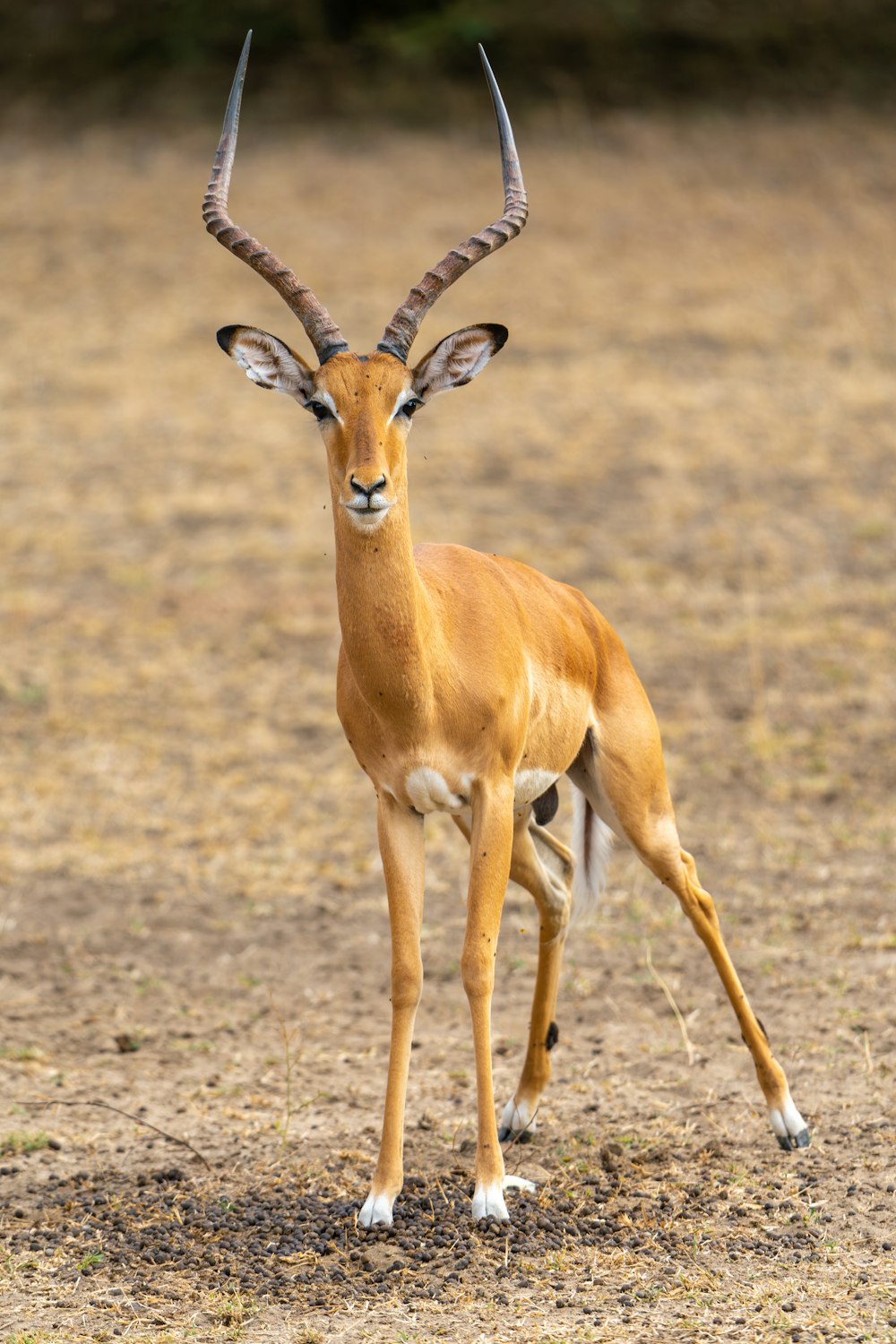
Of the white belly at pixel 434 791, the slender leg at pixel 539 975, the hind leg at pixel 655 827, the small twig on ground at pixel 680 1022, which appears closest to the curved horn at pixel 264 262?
the white belly at pixel 434 791

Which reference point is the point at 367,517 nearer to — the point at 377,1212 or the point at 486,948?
the point at 486,948

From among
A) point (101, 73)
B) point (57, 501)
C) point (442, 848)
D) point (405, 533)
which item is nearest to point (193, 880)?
point (442, 848)

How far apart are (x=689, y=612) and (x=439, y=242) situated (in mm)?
9620

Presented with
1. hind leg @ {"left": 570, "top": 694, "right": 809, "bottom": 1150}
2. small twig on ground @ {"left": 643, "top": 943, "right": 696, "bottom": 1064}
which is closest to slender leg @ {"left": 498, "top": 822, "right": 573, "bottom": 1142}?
hind leg @ {"left": 570, "top": 694, "right": 809, "bottom": 1150}

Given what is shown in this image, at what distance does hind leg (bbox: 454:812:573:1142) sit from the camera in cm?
627

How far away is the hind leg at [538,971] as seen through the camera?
6.27 metres

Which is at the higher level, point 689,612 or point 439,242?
point 439,242

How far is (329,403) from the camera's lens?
5203mm

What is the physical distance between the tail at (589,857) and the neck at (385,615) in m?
1.58

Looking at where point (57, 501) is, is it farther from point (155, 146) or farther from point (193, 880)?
point (155, 146)

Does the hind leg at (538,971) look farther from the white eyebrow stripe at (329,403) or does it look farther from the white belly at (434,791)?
the white eyebrow stripe at (329,403)

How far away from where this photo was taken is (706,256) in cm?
2052

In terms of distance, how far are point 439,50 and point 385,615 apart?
21.2 meters

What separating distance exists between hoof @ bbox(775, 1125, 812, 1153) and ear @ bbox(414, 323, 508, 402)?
10.2ft
